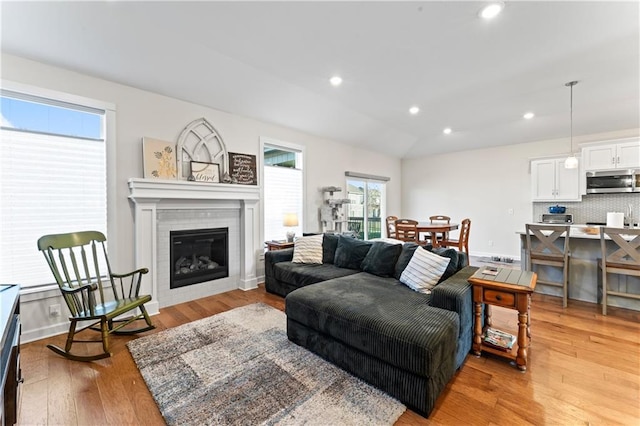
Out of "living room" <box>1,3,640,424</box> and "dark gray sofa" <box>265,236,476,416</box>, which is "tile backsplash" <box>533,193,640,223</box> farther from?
"dark gray sofa" <box>265,236,476,416</box>

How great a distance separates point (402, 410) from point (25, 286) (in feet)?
11.8

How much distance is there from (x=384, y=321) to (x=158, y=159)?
323 centimetres

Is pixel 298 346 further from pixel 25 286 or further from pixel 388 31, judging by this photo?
pixel 388 31

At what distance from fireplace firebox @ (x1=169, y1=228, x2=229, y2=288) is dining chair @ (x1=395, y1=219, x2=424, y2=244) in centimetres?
306

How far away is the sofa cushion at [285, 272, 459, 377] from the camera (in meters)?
1.75

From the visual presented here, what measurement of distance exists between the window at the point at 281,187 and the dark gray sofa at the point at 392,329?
2.25 meters

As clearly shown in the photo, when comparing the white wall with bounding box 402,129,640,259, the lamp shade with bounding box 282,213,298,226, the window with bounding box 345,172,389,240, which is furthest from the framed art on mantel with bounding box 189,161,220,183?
the white wall with bounding box 402,129,640,259

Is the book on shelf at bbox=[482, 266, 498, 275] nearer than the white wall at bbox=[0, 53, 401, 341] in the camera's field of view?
Yes

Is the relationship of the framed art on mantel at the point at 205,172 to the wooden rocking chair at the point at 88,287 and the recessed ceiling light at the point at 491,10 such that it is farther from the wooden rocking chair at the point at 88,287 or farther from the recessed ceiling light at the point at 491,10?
the recessed ceiling light at the point at 491,10

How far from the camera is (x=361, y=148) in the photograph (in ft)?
21.6

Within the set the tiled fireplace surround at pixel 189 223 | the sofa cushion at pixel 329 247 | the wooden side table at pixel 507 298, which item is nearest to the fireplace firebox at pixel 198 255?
the tiled fireplace surround at pixel 189 223

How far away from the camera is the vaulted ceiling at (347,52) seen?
2375 mm

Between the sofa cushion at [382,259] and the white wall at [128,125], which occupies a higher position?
the white wall at [128,125]

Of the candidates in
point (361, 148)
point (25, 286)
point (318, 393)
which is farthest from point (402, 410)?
point (361, 148)
